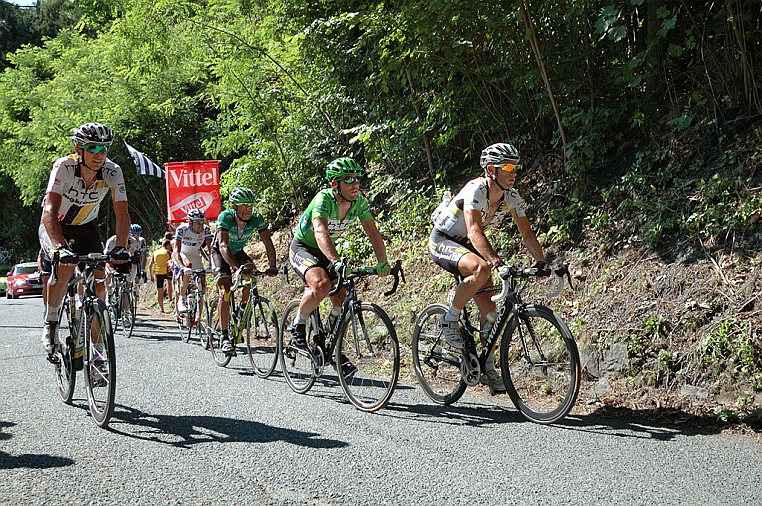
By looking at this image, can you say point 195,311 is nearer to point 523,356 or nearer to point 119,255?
point 119,255

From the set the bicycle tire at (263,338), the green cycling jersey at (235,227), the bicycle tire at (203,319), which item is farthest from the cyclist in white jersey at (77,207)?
the bicycle tire at (203,319)

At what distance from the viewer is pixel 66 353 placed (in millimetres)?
6508

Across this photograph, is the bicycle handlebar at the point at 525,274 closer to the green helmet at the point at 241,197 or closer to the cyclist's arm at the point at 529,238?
the cyclist's arm at the point at 529,238

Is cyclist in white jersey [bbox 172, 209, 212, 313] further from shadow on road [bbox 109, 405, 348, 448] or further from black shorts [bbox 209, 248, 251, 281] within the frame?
shadow on road [bbox 109, 405, 348, 448]

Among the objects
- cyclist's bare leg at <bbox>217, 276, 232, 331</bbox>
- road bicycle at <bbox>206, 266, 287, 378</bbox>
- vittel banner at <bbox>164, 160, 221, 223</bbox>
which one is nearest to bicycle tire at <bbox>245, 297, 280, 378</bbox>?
road bicycle at <bbox>206, 266, 287, 378</bbox>

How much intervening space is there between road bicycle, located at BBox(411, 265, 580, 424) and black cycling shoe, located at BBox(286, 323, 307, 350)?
1.26 meters

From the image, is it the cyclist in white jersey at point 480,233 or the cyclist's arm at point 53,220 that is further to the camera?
the cyclist in white jersey at point 480,233

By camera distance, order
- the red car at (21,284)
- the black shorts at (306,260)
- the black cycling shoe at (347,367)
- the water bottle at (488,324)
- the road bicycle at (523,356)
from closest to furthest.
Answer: the road bicycle at (523,356) < the water bottle at (488,324) < the black cycling shoe at (347,367) < the black shorts at (306,260) < the red car at (21,284)

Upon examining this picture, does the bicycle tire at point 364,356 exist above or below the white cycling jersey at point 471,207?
below

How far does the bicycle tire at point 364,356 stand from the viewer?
21.7 ft

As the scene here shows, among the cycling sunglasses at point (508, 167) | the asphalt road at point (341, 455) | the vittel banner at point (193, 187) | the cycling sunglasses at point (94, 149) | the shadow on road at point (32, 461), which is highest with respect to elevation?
the vittel banner at point (193, 187)

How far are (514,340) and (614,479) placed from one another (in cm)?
183

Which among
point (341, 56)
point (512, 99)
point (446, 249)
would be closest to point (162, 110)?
point (341, 56)

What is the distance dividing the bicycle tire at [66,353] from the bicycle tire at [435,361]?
2.98 meters
